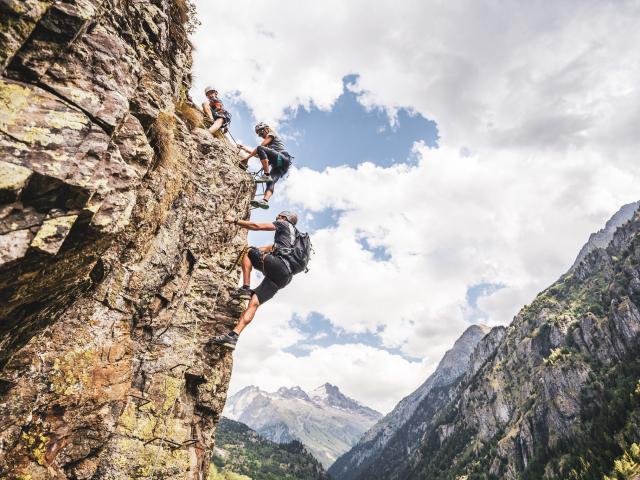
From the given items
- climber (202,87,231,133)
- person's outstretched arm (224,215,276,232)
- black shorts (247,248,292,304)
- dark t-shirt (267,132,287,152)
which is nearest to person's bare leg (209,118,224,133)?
climber (202,87,231,133)

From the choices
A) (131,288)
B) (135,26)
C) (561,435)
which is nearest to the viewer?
(131,288)

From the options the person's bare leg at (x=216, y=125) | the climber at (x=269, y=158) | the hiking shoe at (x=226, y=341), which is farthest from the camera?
the climber at (x=269, y=158)

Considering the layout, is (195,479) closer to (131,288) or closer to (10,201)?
(131,288)

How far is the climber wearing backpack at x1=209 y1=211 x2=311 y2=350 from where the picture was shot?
1084cm

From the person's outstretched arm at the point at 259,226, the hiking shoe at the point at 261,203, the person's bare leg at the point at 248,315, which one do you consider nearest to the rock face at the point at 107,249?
the person's bare leg at the point at 248,315

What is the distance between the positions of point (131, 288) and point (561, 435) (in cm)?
20494

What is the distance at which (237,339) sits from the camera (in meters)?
10.3

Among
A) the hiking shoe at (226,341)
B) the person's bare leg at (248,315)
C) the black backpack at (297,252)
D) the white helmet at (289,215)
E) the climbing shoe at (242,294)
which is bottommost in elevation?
the hiking shoe at (226,341)

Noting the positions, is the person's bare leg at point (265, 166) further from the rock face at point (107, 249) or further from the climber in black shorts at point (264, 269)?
the climber in black shorts at point (264, 269)

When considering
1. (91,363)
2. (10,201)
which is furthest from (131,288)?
(10,201)

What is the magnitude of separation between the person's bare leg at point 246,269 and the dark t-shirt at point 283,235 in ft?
3.36

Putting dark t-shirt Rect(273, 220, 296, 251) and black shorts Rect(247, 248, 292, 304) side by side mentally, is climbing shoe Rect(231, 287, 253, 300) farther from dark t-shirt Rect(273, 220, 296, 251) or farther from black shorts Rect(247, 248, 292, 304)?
dark t-shirt Rect(273, 220, 296, 251)

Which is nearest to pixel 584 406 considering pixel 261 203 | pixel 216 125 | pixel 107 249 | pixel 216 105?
pixel 261 203

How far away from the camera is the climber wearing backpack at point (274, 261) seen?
1084 centimetres
